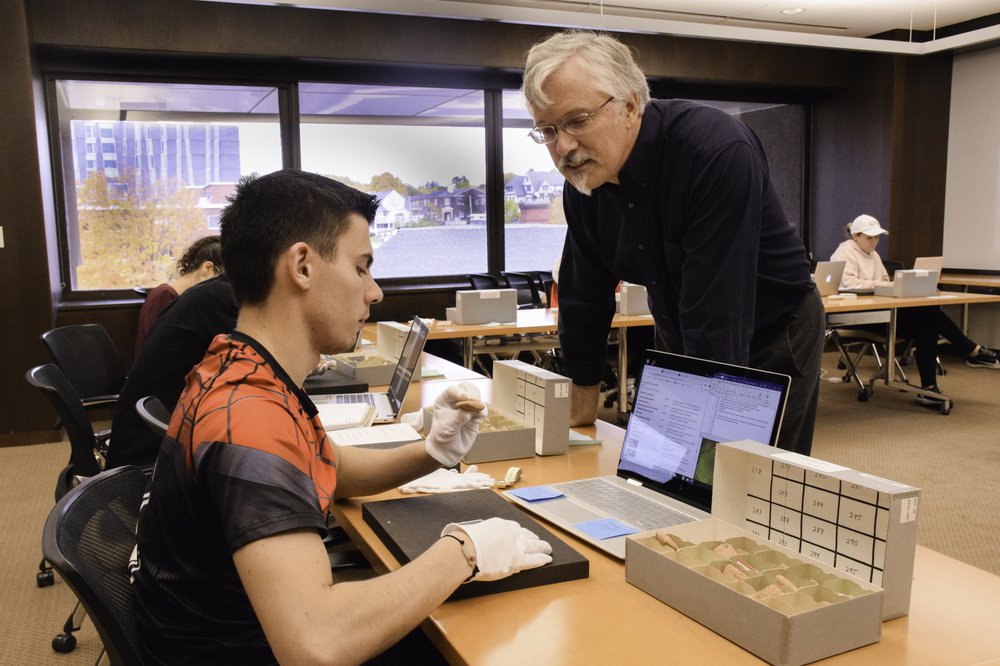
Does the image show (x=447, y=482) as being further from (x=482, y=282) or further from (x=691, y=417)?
(x=482, y=282)

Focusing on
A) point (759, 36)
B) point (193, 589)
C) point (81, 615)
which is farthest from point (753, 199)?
point (759, 36)

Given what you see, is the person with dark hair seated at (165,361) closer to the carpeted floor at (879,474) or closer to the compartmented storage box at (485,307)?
the carpeted floor at (879,474)

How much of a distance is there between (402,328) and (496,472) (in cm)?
173

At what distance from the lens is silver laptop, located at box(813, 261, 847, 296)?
19.9 ft

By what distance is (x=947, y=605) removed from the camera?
113 centimetres

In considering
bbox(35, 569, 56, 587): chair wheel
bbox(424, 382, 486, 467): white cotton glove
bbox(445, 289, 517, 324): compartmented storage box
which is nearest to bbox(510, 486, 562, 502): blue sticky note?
bbox(424, 382, 486, 467): white cotton glove

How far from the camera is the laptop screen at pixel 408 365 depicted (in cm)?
247

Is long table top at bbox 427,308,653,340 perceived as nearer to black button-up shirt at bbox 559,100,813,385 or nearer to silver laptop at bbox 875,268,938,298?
silver laptop at bbox 875,268,938,298

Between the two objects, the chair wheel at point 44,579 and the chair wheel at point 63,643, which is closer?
the chair wheel at point 63,643

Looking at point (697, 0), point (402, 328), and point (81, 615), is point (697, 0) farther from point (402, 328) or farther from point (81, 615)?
point (81, 615)

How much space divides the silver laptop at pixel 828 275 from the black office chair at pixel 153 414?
5.19 m

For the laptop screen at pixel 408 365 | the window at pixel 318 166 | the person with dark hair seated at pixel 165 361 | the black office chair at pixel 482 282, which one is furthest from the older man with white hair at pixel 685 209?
the window at pixel 318 166

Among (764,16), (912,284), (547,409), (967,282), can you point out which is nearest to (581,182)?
(547,409)

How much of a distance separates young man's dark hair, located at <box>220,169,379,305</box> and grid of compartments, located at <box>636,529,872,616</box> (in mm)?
680
